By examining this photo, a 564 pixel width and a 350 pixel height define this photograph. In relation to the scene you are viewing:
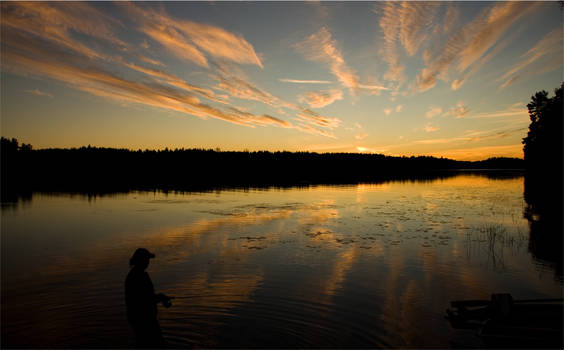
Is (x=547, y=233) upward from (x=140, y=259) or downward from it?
downward

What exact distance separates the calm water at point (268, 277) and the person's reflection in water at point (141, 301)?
2296 millimetres

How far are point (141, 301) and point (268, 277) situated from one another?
807cm

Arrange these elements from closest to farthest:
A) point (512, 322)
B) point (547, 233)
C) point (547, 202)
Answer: point (512, 322)
point (547, 233)
point (547, 202)

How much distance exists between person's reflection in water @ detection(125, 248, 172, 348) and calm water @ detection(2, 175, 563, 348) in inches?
90.4

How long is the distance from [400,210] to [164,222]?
2371 cm

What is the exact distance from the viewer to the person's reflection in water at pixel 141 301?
6822mm

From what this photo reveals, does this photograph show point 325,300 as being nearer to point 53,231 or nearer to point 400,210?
point 53,231

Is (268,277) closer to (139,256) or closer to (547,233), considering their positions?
(139,256)

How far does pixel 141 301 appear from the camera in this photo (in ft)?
22.5

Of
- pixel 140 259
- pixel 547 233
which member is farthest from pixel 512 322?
pixel 547 233

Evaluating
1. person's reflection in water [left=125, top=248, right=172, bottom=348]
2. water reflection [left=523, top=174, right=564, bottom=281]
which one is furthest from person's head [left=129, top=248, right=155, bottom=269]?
water reflection [left=523, top=174, right=564, bottom=281]

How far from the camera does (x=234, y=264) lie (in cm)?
1636

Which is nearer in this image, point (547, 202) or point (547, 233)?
point (547, 233)

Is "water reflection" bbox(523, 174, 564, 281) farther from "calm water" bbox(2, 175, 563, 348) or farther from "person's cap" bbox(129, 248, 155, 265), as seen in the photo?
"person's cap" bbox(129, 248, 155, 265)
